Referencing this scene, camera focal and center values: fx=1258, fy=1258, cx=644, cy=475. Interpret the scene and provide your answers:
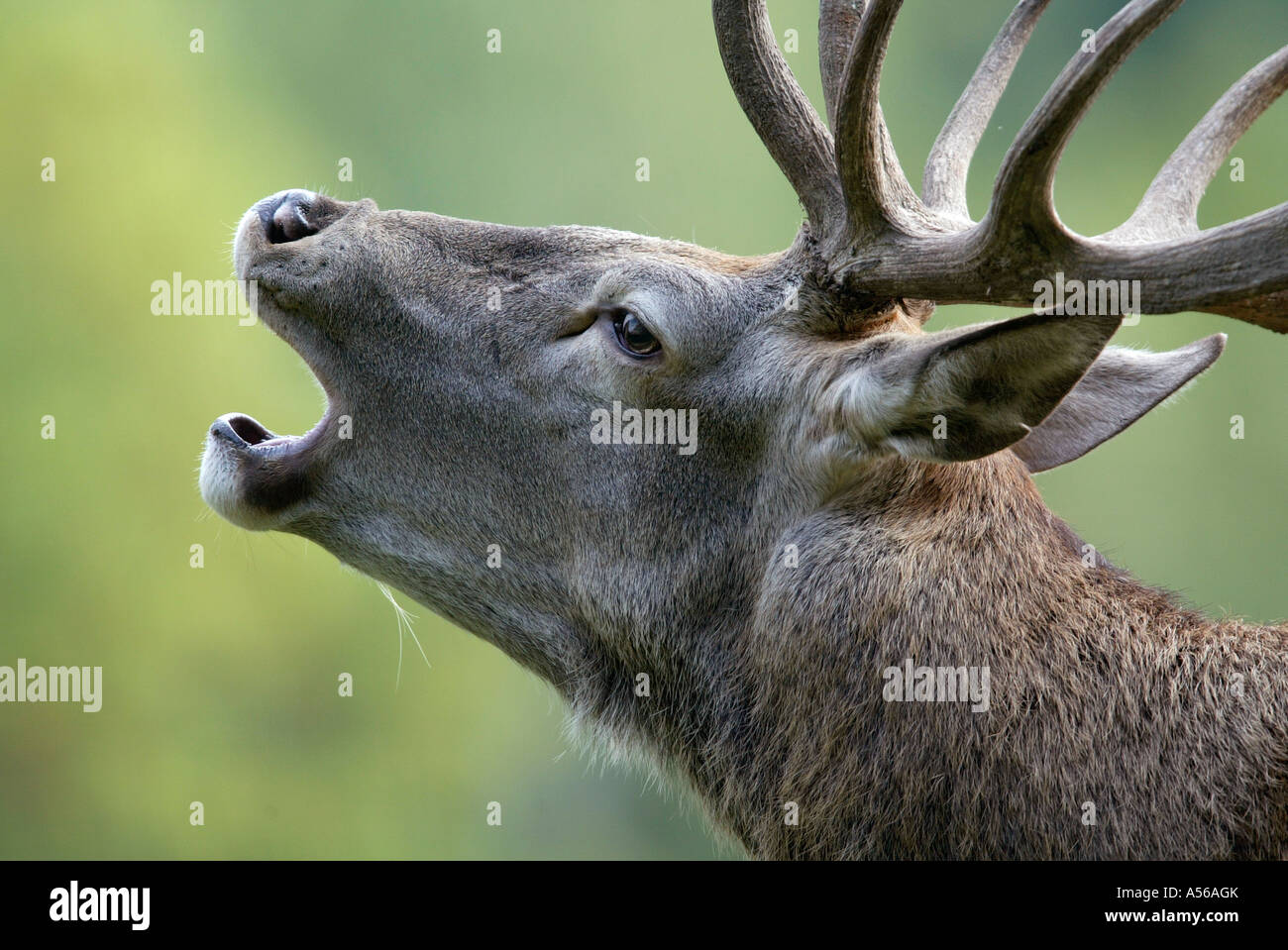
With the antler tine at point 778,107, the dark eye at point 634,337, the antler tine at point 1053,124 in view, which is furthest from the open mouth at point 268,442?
the antler tine at point 1053,124

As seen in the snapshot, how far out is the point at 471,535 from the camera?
10.1ft

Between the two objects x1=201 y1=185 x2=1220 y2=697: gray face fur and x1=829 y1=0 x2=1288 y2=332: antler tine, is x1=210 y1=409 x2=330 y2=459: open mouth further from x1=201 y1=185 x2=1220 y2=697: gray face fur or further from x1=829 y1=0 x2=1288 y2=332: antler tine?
x1=829 y1=0 x2=1288 y2=332: antler tine

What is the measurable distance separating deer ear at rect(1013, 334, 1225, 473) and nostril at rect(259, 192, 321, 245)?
1.95m

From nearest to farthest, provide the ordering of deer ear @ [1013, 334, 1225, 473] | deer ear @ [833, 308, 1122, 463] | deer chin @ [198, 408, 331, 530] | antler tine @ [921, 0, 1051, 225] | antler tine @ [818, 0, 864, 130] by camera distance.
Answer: deer ear @ [833, 308, 1122, 463]
deer chin @ [198, 408, 331, 530]
deer ear @ [1013, 334, 1225, 473]
antler tine @ [818, 0, 864, 130]
antler tine @ [921, 0, 1051, 225]

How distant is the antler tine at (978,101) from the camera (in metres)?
3.54

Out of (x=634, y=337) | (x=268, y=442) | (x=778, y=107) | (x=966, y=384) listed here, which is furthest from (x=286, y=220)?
(x=966, y=384)

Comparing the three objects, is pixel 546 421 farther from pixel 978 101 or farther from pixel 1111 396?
pixel 978 101

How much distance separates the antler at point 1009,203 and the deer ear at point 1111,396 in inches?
14.1

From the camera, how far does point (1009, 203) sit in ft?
8.22

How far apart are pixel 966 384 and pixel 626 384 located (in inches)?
32.9

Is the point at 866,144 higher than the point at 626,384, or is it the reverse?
the point at 866,144

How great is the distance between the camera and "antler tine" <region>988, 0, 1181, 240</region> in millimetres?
2350

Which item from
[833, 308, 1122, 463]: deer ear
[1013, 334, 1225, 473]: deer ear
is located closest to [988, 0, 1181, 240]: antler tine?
[833, 308, 1122, 463]: deer ear

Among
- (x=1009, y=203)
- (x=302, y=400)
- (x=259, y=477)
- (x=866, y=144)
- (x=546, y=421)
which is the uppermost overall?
(x=302, y=400)
